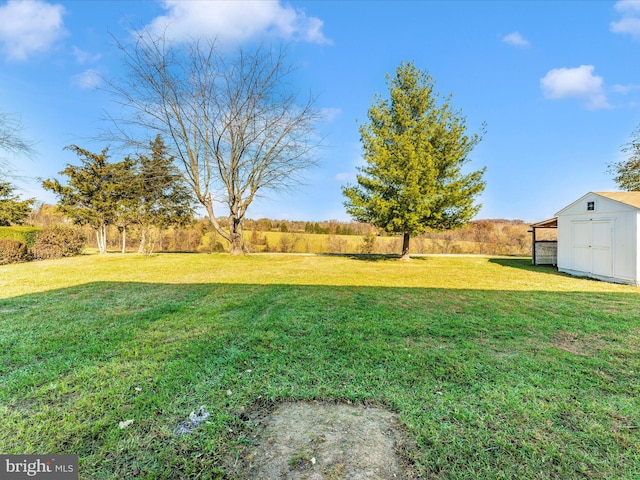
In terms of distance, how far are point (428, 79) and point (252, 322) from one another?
45.9ft

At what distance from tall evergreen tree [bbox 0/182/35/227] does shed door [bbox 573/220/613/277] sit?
27194 millimetres

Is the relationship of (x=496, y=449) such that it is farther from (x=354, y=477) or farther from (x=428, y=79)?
(x=428, y=79)

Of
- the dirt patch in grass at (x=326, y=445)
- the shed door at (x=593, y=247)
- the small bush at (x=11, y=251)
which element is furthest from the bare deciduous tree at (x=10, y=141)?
the shed door at (x=593, y=247)

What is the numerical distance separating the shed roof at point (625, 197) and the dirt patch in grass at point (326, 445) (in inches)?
382

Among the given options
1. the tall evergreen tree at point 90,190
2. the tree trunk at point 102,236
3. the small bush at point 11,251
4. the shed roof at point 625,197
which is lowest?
the small bush at point 11,251

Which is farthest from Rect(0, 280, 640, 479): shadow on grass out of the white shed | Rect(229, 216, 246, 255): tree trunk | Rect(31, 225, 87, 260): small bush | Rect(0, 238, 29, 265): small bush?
Rect(31, 225, 87, 260): small bush

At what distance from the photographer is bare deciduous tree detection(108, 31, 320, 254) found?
12898 millimetres

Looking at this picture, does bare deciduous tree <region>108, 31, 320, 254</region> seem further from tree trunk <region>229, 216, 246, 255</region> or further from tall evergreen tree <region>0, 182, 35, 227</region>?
tall evergreen tree <region>0, 182, 35, 227</region>

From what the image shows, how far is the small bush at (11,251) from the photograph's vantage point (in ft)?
35.9

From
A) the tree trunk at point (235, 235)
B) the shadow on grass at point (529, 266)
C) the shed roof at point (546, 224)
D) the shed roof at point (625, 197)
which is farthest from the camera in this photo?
the tree trunk at point (235, 235)

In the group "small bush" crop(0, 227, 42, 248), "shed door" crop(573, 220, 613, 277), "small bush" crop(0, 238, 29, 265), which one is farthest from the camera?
"small bush" crop(0, 227, 42, 248)

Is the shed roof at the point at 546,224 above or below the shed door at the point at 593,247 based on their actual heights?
above

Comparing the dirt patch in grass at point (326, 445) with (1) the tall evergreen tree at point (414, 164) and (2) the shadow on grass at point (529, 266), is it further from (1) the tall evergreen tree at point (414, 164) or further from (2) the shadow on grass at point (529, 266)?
(2) the shadow on grass at point (529, 266)

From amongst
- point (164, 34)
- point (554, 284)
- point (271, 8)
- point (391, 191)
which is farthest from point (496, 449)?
point (164, 34)
